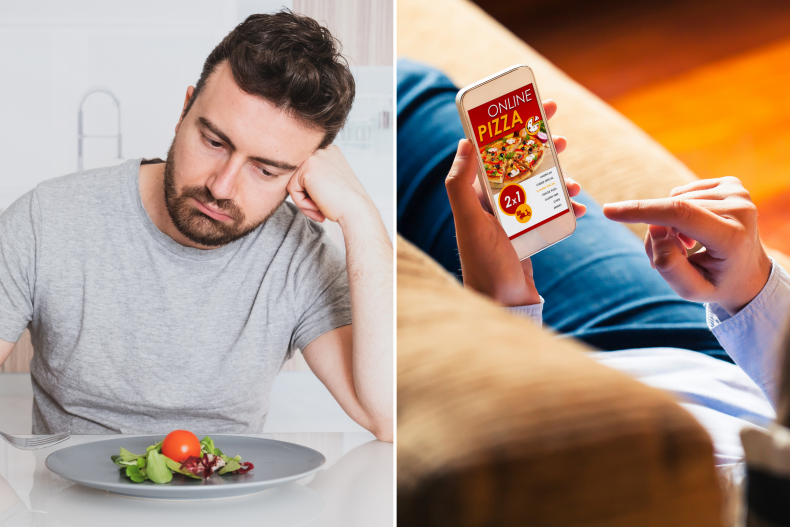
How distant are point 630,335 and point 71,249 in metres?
0.96

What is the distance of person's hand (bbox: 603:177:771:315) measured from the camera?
463 millimetres

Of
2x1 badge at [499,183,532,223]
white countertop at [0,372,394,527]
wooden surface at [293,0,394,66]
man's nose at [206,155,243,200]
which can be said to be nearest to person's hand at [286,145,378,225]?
man's nose at [206,155,243,200]

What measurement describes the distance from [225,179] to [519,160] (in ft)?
2.29

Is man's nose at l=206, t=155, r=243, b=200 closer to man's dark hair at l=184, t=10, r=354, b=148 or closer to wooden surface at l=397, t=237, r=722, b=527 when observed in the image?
man's dark hair at l=184, t=10, r=354, b=148

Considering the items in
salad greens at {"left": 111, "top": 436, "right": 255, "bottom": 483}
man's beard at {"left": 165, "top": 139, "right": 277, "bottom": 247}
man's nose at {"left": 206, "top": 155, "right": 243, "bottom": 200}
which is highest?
man's nose at {"left": 206, "top": 155, "right": 243, "bottom": 200}

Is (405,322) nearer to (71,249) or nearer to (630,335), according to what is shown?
(630,335)

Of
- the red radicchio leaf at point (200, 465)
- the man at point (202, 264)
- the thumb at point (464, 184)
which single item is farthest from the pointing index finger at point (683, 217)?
the man at point (202, 264)

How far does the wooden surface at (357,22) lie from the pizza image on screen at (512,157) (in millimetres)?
1751

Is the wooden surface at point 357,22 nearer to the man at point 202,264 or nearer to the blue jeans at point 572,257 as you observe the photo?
the man at point 202,264

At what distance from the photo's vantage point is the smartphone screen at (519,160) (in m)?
0.49

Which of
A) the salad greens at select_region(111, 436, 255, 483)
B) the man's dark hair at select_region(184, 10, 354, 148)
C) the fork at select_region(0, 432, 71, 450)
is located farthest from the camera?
the man's dark hair at select_region(184, 10, 354, 148)

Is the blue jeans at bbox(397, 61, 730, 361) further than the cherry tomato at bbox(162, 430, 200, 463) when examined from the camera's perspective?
No

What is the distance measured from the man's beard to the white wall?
116cm

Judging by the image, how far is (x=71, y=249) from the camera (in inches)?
41.4
